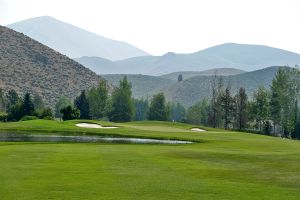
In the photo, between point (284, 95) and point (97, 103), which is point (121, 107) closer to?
point (97, 103)

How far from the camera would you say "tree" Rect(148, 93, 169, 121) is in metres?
133

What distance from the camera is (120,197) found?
16688 mm

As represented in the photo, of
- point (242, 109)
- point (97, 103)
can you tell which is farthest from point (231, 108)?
point (97, 103)

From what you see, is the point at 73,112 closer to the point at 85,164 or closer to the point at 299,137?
the point at 299,137

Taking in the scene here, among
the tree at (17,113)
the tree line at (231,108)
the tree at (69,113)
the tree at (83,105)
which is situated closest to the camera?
the tree at (69,113)

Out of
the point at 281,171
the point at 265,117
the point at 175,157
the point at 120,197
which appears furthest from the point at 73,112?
the point at 120,197

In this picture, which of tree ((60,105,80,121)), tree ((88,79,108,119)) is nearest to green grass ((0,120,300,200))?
tree ((60,105,80,121))

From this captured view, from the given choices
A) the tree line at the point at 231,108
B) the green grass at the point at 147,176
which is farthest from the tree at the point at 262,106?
the green grass at the point at 147,176

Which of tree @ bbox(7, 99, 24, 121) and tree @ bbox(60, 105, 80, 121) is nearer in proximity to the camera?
tree @ bbox(60, 105, 80, 121)

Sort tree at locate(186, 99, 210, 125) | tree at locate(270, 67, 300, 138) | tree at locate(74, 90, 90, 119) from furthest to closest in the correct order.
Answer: tree at locate(186, 99, 210, 125)
tree at locate(74, 90, 90, 119)
tree at locate(270, 67, 300, 138)

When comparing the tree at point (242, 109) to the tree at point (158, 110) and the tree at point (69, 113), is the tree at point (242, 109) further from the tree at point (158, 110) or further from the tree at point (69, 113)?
the tree at point (69, 113)

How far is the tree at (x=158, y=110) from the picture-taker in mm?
133375

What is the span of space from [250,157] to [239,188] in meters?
12.5

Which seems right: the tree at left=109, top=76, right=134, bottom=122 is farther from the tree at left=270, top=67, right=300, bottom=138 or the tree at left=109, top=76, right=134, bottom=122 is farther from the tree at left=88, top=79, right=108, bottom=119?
the tree at left=270, top=67, right=300, bottom=138
